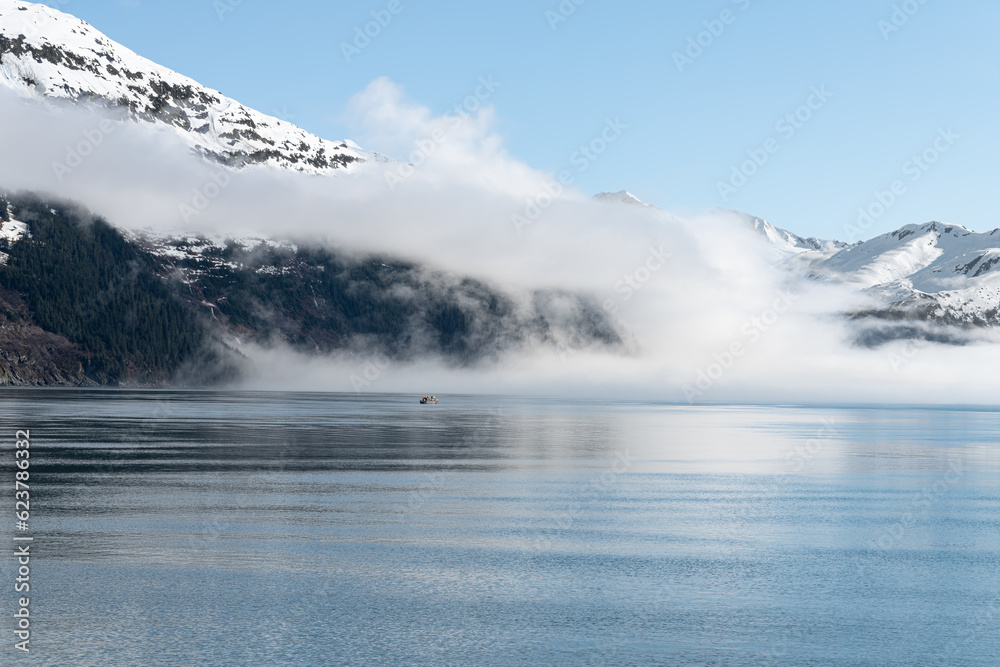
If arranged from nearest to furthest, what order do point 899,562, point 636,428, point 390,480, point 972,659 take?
point 972,659, point 899,562, point 390,480, point 636,428

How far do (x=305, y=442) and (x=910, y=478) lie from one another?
60257mm

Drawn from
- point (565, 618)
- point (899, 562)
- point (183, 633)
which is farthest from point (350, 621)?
point (899, 562)

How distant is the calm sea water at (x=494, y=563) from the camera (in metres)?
29.7

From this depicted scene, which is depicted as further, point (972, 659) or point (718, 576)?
point (718, 576)

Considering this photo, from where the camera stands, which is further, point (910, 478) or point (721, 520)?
point (910, 478)

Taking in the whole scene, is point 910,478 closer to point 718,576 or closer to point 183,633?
point 718,576

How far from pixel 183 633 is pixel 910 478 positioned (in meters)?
67.5

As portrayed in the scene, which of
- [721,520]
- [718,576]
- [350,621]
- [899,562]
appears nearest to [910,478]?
[721,520]

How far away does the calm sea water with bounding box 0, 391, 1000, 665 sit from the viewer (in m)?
29.7

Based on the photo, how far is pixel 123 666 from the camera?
26.9 meters

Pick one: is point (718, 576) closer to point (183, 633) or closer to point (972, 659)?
point (972, 659)


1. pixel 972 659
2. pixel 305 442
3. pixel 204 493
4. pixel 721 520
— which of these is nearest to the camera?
pixel 972 659

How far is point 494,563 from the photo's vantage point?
40.5 meters

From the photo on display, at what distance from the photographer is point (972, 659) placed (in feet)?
95.7
